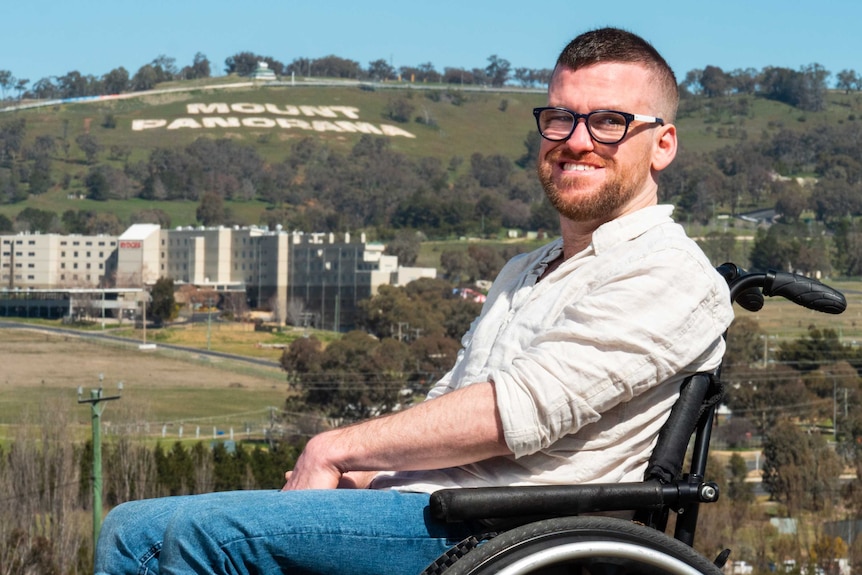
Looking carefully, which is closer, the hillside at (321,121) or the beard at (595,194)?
the beard at (595,194)

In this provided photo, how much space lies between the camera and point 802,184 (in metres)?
89.8

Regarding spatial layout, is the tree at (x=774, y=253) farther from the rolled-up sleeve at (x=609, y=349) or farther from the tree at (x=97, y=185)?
the rolled-up sleeve at (x=609, y=349)

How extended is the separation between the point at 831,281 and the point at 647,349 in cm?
6657

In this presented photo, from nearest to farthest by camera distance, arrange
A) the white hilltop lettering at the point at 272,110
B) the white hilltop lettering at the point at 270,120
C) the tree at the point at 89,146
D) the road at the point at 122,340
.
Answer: the road at the point at 122,340 < the tree at the point at 89,146 < the white hilltop lettering at the point at 270,120 < the white hilltop lettering at the point at 272,110

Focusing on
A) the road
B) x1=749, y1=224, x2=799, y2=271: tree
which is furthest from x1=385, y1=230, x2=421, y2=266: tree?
x1=749, y1=224, x2=799, y2=271: tree

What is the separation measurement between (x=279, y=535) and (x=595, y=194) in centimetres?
68

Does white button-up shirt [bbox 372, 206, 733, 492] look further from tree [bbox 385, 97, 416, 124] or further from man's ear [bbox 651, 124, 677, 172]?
tree [bbox 385, 97, 416, 124]

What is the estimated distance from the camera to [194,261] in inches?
3039

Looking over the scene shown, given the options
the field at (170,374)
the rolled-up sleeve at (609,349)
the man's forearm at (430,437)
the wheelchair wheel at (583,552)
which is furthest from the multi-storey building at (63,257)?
the wheelchair wheel at (583,552)

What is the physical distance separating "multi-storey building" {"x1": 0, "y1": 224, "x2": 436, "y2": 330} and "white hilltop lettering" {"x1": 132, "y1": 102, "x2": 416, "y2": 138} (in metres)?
24.7

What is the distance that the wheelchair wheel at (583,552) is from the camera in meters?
1.57

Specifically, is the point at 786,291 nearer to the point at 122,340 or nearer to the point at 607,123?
the point at 607,123

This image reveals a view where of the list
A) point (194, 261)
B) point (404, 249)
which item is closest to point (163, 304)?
point (194, 261)

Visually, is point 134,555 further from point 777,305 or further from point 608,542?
point 777,305
